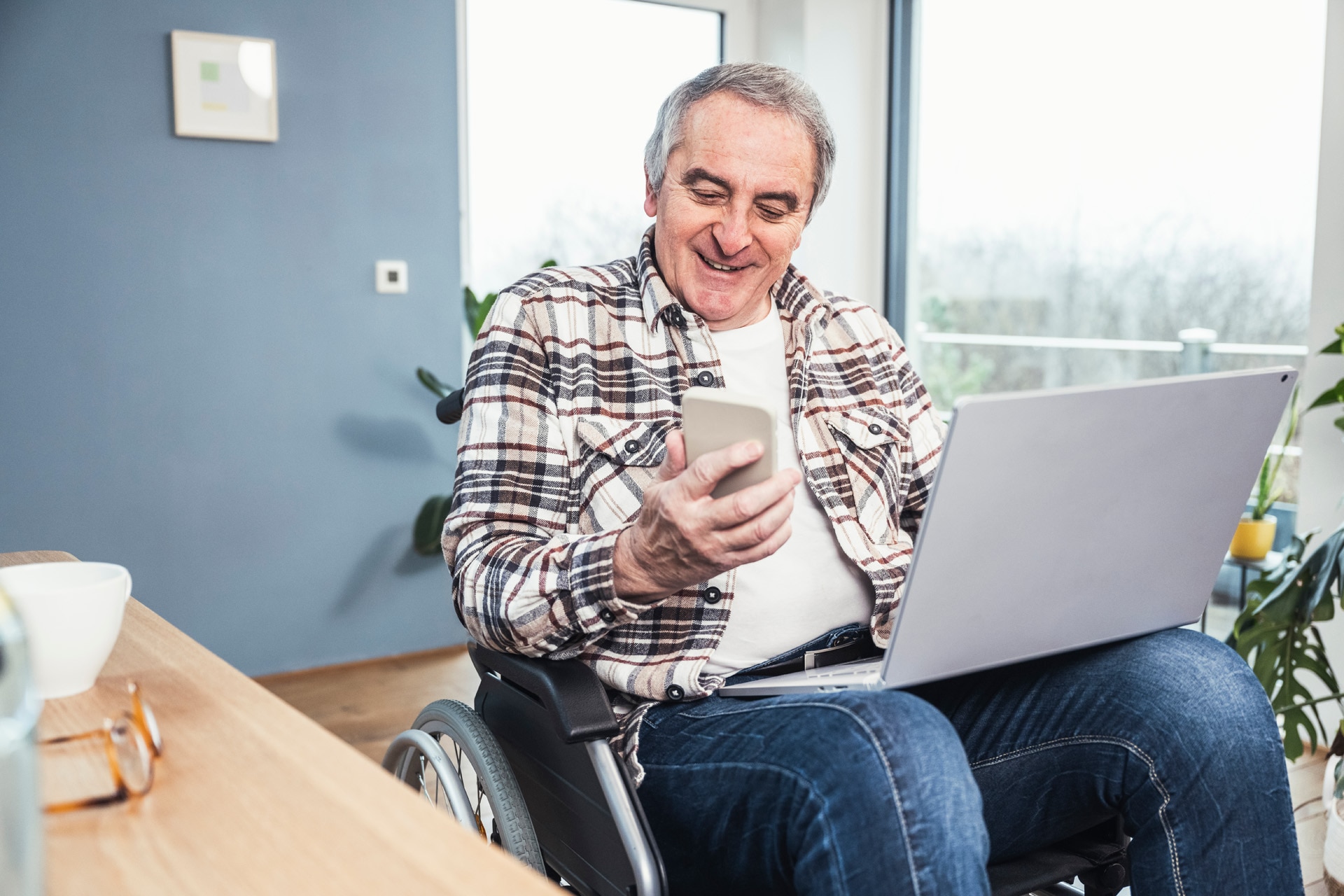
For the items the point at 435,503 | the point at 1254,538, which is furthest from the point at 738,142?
the point at 435,503

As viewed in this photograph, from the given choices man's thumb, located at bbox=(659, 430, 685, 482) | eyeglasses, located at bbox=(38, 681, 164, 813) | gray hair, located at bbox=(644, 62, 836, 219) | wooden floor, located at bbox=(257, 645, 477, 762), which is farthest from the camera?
wooden floor, located at bbox=(257, 645, 477, 762)

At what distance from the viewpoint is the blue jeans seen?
871 mm

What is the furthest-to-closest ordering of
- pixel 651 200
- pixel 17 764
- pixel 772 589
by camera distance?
1. pixel 651 200
2. pixel 772 589
3. pixel 17 764

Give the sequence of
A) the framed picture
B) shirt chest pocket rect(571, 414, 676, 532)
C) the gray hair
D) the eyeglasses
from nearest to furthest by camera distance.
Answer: the eyeglasses < shirt chest pocket rect(571, 414, 676, 532) < the gray hair < the framed picture

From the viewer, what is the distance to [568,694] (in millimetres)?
1028

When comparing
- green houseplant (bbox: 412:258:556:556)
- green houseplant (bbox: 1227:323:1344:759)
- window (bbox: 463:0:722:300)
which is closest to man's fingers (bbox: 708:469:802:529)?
green houseplant (bbox: 1227:323:1344:759)

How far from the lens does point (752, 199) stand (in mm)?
1348

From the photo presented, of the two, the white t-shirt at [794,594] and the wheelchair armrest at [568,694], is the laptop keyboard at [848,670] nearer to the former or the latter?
the white t-shirt at [794,594]

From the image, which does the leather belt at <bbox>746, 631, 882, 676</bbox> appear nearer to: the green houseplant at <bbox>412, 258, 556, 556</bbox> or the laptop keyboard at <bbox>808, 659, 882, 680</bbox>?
the laptop keyboard at <bbox>808, 659, 882, 680</bbox>

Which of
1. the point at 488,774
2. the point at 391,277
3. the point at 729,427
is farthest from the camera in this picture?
the point at 391,277

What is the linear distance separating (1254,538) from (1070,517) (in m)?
1.91

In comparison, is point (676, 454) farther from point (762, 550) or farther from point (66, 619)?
point (66, 619)

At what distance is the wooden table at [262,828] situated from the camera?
1.58 ft

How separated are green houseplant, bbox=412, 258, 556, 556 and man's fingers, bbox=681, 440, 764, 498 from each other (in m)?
2.36
